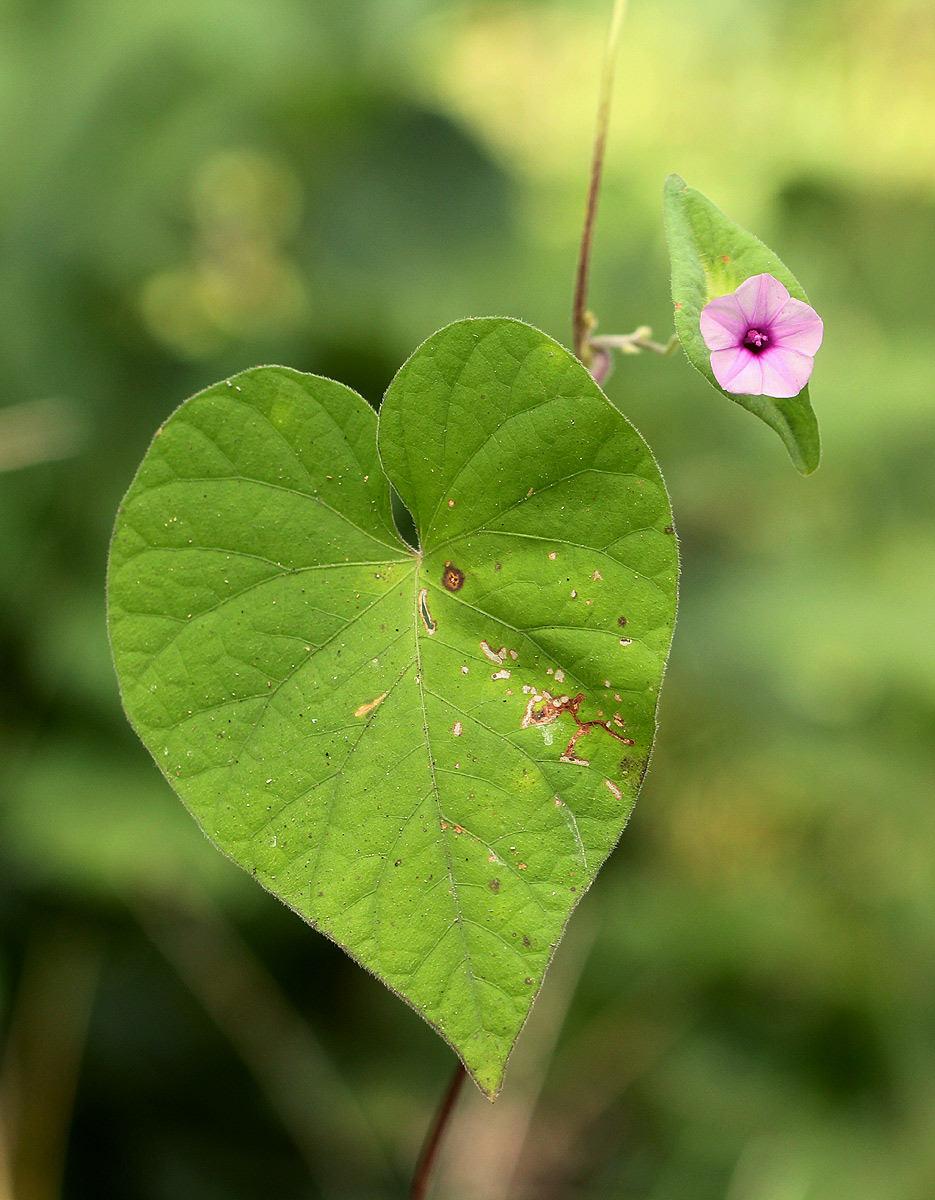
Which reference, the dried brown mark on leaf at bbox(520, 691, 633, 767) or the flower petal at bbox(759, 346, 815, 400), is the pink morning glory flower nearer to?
the flower petal at bbox(759, 346, 815, 400)

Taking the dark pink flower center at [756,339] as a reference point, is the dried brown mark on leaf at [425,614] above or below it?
below

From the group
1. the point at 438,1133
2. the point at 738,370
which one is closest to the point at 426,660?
the point at 738,370

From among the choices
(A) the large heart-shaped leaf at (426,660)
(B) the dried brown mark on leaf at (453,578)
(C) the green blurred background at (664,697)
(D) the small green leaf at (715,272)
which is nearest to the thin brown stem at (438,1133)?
(A) the large heart-shaped leaf at (426,660)

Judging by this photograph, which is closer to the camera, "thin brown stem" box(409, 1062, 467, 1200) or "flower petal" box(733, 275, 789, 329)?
"flower petal" box(733, 275, 789, 329)

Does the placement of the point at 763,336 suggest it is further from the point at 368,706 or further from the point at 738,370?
the point at 368,706

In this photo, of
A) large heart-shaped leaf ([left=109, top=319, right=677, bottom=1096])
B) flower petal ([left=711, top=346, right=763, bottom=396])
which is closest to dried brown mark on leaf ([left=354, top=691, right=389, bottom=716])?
large heart-shaped leaf ([left=109, top=319, right=677, bottom=1096])

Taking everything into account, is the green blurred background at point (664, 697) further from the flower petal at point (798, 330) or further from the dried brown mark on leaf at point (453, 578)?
the flower petal at point (798, 330)
